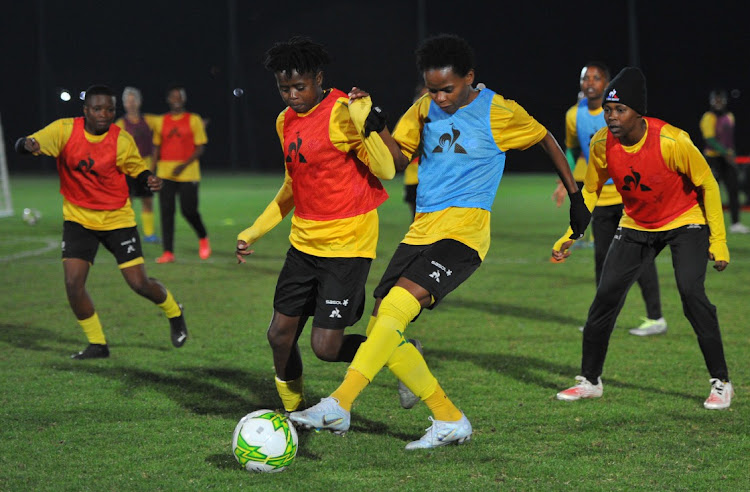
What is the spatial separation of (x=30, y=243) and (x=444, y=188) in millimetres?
10413

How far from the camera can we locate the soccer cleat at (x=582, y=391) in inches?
211

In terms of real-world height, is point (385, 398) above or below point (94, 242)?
below

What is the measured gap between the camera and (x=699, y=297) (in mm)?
5207

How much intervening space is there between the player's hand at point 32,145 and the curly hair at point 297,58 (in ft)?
8.26

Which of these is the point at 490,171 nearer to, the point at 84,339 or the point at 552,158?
the point at 552,158

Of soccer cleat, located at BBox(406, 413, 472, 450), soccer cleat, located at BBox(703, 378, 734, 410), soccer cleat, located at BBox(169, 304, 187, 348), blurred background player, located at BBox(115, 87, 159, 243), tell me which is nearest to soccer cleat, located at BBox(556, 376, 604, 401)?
soccer cleat, located at BBox(703, 378, 734, 410)

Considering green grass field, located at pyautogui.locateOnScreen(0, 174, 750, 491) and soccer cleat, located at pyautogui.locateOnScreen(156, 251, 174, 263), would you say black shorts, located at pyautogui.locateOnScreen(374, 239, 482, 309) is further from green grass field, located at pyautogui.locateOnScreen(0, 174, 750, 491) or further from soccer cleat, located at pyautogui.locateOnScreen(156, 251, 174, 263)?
soccer cleat, located at pyautogui.locateOnScreen(156, 251, 174, 263)

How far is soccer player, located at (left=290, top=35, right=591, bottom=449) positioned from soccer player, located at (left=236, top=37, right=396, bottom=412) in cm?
19

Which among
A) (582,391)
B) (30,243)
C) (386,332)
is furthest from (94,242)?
(30,243)

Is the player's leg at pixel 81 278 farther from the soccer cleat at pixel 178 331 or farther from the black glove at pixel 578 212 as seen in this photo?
the black glove at pixel 578 212

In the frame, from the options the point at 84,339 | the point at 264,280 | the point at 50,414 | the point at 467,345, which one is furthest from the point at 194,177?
the point at 50,414

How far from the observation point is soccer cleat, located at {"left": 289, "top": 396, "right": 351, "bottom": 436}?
12.6 ft

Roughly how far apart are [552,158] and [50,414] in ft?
9.75

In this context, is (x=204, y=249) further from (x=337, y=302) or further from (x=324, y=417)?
(x=324, y=417)
